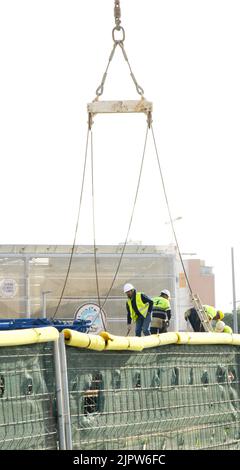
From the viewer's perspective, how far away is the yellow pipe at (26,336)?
7.57 metres

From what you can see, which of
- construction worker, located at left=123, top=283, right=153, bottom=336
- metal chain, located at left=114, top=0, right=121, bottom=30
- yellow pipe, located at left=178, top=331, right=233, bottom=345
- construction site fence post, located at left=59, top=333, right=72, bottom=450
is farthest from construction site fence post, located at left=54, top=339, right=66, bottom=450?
construction worker, located at left=123, top=283, right=153, bottom=336

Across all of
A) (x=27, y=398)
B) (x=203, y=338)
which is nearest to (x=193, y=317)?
(x=203, y=338)

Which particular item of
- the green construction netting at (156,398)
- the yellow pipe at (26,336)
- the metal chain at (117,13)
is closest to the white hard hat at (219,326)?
the metal chain at (117,13)

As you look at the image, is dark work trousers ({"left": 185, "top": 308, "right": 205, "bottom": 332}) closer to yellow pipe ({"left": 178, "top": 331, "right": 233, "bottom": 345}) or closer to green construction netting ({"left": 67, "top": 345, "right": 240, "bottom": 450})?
green construction netting ({"left": 67, "top": 345, "right": 240, "bottom": 450})

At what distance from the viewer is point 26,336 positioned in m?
7.80

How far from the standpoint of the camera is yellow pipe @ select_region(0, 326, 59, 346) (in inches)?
298

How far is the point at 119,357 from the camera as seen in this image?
9125 millimetres

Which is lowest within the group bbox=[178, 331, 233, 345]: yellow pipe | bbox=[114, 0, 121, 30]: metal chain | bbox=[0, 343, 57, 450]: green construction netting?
bbox=[0, 343, 57, 450]: green construction netting

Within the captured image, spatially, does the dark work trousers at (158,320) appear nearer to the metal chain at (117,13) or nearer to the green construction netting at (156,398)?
the metal chain at (117,13)

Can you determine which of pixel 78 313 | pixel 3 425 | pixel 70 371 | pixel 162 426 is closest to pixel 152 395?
pixel 162 426

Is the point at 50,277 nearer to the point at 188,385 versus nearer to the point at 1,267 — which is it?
the point at 1,267

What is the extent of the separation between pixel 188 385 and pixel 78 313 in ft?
93.3

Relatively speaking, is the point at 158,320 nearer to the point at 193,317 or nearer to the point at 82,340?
the point at 193,317

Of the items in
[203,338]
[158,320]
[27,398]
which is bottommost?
[27,398]
